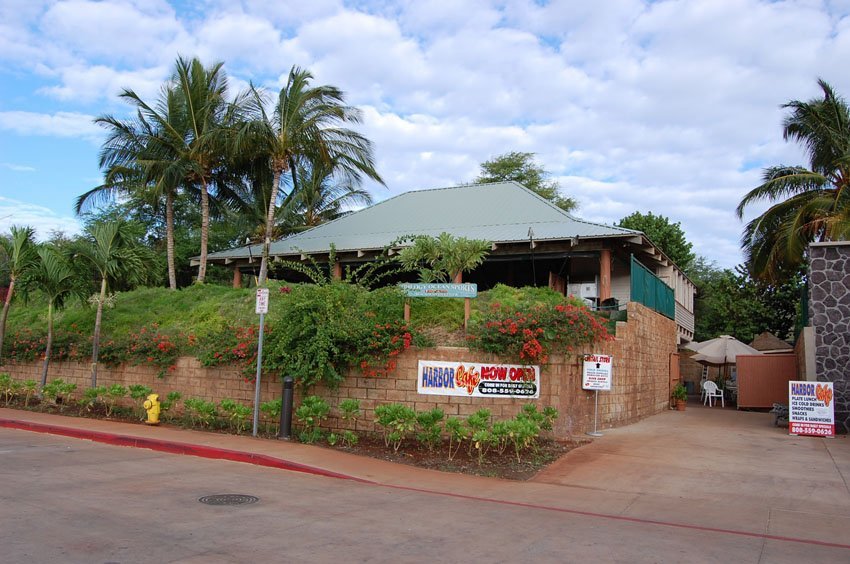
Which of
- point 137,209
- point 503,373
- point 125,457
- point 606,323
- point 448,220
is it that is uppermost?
point 137,209

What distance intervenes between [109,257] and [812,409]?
673 inches

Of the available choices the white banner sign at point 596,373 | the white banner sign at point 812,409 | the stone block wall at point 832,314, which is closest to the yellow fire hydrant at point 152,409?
the white banner sign at point 596,373

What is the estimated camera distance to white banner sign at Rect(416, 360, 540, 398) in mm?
12141

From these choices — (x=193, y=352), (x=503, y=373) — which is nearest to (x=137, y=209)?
(x=193, y=352)

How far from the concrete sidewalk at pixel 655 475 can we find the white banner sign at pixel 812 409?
0.34 metres

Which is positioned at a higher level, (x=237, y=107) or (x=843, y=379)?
(x=237, y=107)

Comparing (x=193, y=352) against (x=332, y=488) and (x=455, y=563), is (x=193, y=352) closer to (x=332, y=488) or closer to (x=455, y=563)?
(x=332, y=488)

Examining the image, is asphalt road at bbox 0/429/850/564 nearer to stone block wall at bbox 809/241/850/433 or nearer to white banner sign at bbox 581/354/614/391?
white banner sign at bbox 581/354/614/391

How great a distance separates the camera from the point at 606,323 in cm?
1480

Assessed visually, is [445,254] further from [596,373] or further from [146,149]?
[146,149]

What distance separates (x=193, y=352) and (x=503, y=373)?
298 inches

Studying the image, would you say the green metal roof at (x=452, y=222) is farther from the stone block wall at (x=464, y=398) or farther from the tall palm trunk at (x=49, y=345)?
the tall palm trunk at (x=49, y=345)

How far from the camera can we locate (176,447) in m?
11.5

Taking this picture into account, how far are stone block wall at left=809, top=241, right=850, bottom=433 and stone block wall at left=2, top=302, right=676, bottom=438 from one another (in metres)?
4.05
